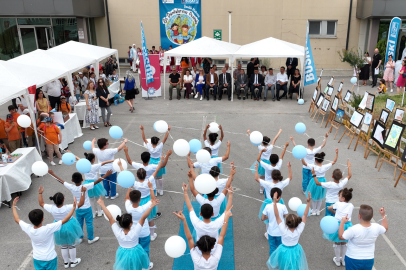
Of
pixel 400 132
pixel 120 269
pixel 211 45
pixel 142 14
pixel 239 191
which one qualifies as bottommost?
pixel 239 191

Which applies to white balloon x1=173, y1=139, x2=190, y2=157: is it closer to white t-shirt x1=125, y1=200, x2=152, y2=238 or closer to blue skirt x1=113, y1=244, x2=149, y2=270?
white t-shirt x1=125, y1=200, x2=152, y2=238

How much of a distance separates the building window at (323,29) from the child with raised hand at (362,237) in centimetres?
1893

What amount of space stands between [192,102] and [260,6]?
9300 mm

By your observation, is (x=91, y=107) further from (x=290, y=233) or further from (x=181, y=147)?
(x=290, y=233)

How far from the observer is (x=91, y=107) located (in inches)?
464

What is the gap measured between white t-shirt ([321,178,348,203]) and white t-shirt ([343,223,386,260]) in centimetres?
136

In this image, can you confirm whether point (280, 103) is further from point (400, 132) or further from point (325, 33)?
point (325, 33)

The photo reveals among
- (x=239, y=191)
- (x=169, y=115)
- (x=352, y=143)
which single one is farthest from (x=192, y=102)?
(x=239, y=191)

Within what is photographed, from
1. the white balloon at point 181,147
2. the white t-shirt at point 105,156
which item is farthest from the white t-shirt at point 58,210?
the white balloon at point 181,147

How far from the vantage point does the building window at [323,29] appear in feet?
68.9

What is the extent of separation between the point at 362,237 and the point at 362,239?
0.04m

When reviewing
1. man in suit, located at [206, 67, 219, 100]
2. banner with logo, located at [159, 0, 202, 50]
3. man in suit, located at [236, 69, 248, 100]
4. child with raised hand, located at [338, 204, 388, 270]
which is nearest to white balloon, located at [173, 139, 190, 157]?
child with raised hand, located at [338, 204, 388, 270]

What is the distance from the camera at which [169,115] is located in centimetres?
1353

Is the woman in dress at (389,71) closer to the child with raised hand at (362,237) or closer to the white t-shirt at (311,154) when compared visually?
the white t-shirt at (311,154)
